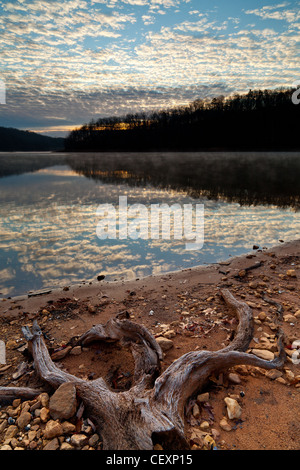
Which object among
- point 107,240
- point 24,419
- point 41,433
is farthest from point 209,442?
point 107,240

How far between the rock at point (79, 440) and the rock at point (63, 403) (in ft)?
0.78

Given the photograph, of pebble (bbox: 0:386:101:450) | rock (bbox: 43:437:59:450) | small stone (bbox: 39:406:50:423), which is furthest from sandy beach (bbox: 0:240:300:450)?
rock (bbox: 43:437:59:450)

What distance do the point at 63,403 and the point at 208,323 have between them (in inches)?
99.5

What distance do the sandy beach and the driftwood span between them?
184mm

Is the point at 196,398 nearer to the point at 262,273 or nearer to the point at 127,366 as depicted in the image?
the point at 127,366

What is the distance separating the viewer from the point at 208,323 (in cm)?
414

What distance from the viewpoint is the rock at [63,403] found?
2.40 m

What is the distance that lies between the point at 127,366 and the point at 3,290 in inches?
149

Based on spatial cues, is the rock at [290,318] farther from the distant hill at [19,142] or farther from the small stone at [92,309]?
the distant hill at [19,142]

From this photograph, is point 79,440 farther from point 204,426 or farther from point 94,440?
point 204,426

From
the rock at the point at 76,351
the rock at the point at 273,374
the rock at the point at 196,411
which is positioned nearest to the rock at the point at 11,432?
the rock at the point at 76,351

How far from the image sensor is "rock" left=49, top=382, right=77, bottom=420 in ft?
7.87

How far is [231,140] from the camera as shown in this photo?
260 ft

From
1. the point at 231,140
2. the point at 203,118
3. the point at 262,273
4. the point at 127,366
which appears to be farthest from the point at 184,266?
the point at 203,118
